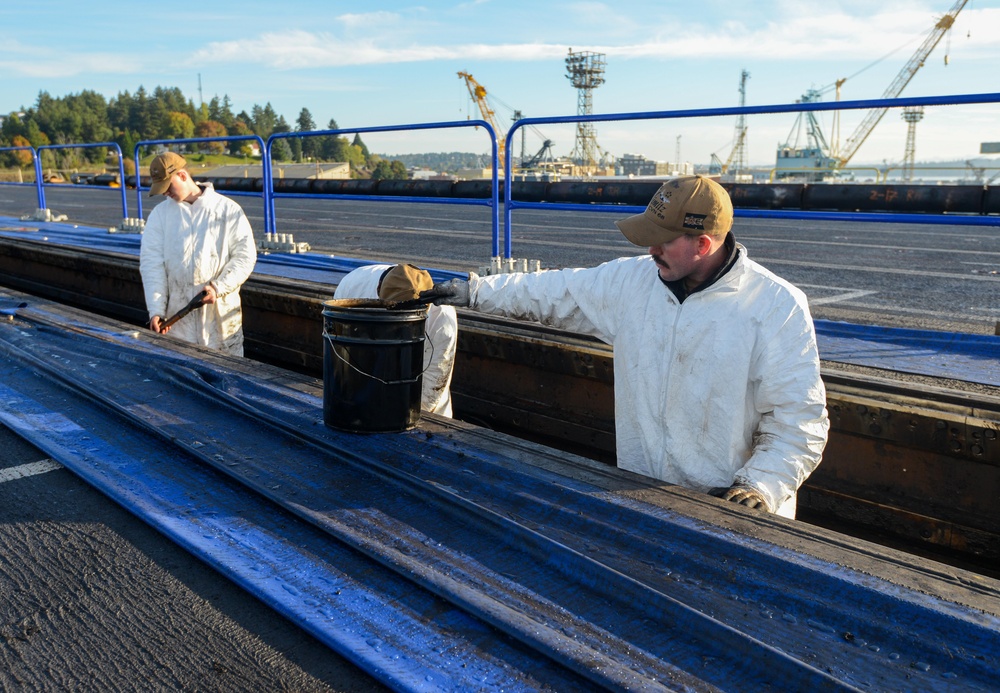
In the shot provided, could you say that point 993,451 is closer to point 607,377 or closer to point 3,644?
point 607,377

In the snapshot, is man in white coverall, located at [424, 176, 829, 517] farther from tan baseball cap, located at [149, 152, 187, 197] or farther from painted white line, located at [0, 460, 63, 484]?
tan baseball cap, located at [149, 152, 187, 197]

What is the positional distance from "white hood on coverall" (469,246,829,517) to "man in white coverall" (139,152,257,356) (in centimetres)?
351

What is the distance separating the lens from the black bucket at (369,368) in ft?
12.1

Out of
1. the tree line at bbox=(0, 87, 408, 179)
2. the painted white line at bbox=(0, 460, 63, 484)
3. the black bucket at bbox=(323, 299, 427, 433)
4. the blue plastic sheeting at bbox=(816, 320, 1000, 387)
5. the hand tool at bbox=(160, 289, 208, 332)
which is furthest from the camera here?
the tree line at bbox=(0, 87, 408, 179)

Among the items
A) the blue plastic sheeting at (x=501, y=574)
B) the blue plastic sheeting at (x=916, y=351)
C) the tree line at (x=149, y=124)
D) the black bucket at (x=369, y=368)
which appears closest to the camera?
the blue plastic sheeting at (x=501, y=574)

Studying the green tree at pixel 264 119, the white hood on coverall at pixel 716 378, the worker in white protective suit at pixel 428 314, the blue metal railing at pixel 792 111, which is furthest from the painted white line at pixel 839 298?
the green tree at pixel 264 119

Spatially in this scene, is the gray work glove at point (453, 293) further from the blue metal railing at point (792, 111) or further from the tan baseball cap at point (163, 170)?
the tan baseball cap at point (163, 170)

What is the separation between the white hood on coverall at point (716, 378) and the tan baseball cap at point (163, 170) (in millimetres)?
3603

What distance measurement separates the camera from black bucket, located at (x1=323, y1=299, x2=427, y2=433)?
3699 mm

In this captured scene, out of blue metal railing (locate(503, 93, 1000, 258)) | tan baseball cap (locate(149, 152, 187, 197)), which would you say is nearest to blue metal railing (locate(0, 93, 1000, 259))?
blue metal railing (locate(503, 93, 1000, 258))

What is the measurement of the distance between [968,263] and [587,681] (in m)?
11.1

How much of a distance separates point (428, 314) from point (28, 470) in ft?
6.47

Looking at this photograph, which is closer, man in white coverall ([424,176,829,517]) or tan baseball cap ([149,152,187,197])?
man in white coverall ([424,176,829,517])

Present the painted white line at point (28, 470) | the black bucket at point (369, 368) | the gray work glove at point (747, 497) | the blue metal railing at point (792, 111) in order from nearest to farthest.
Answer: the gray work glove at point (747, 497) < the painted white line at point (28, 470) < the black bucket at point (369, 368) < the blue metal railing at point (792, 111)
